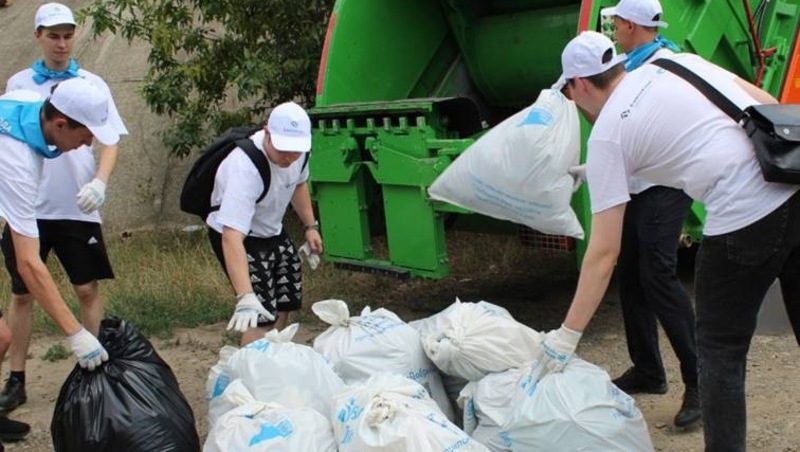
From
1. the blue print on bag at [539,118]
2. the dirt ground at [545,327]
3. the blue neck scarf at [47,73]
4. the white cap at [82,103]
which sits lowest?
the dirt ground at [545,327]

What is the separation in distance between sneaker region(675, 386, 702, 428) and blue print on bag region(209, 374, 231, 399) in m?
1.56

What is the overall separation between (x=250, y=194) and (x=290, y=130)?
27cm

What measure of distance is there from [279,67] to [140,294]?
1.83m

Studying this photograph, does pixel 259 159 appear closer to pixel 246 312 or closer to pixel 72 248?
pixel 246 312

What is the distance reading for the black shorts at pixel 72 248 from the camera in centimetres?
365

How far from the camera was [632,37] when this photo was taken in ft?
10.4

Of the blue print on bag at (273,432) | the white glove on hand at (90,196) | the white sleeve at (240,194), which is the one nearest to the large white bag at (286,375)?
the blue print on bag at (273,432)

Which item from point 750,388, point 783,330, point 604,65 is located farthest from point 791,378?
point 604,65

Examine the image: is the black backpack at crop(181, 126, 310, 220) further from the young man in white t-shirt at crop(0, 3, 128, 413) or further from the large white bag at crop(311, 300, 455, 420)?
the large white bag at crop(311, 300, 455, 420)

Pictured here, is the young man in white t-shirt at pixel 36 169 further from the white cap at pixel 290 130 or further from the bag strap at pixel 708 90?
the bag strap at pixel 708 90

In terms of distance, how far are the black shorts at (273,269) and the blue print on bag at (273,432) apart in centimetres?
100

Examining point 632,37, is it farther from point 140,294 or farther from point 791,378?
point 140,294

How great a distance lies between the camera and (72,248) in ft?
12.1

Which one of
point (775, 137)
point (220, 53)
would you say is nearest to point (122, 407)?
point (775, 137)
